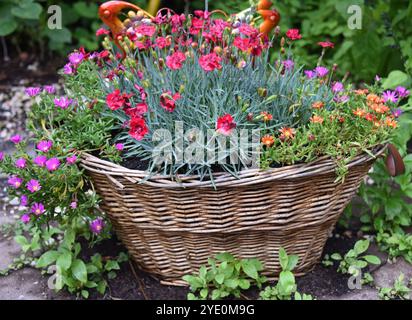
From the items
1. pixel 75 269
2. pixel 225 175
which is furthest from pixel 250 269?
pixel 75 269

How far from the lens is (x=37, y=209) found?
6.91ft

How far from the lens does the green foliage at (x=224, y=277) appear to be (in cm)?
227

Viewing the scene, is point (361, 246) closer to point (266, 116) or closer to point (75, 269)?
point (266, 116)

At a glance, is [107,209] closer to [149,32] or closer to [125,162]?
[125,162]

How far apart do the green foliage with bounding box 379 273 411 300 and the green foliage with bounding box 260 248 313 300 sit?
0.28m

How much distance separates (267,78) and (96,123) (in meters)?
0.64

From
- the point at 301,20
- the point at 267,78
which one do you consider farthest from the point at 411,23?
the point at 267,78

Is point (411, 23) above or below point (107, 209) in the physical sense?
above

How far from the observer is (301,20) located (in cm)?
410

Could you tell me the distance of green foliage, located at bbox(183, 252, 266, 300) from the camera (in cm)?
227

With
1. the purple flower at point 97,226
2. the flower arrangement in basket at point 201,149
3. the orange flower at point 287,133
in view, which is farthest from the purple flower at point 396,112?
the purple flower at point 97,226

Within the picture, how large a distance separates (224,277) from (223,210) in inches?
11.2

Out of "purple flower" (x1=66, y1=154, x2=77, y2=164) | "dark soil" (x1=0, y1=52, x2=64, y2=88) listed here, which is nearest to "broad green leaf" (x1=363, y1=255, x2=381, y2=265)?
"purple flower" (x1=66, y1=154, x2=77, y2=164)

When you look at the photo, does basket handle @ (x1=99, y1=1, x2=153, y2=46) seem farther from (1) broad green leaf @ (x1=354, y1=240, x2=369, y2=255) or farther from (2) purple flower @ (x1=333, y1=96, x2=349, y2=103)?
(1) broad green leaf @ (x1=354, y1=240, x2=369, y2=255)
